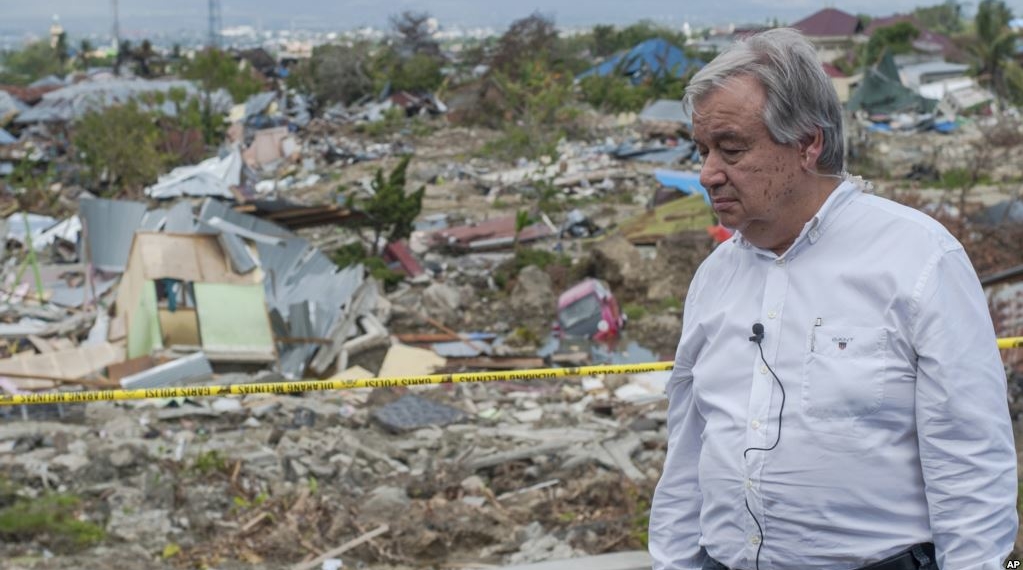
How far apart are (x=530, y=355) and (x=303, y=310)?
226cm

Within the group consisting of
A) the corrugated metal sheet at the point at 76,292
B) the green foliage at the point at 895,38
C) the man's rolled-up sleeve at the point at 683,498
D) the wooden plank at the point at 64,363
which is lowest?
the green foliage at the point at 895,38

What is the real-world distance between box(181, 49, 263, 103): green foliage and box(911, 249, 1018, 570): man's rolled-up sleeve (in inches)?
1531

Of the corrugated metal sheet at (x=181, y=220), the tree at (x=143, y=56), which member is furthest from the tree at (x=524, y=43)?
the corrugated metal sheet at (x=181, y=220)

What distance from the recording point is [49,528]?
567cm

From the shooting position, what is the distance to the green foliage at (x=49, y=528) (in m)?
5.61

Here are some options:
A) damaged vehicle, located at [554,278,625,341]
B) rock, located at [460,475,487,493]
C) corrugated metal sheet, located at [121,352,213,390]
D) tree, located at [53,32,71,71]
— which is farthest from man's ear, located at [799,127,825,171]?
tree, located at [53,32,71,71]

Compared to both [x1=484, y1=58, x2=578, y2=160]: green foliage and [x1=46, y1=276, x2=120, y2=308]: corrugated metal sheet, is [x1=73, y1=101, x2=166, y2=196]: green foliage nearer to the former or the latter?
[x1=484, y1=58, x2=578, y2=160]: green foliage

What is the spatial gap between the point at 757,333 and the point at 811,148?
1.06ft

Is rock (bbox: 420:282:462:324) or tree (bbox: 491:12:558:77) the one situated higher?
rock (bbox: 420:282:462:324)

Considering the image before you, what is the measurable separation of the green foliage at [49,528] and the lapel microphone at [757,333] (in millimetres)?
4420

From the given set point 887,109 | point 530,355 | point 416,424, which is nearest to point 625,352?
point 530,355

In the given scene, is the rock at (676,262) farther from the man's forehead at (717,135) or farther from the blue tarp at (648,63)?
the blue tarp at (648,63)

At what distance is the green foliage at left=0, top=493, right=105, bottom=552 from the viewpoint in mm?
5605

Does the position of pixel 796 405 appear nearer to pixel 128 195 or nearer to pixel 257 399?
pixel 257 399
